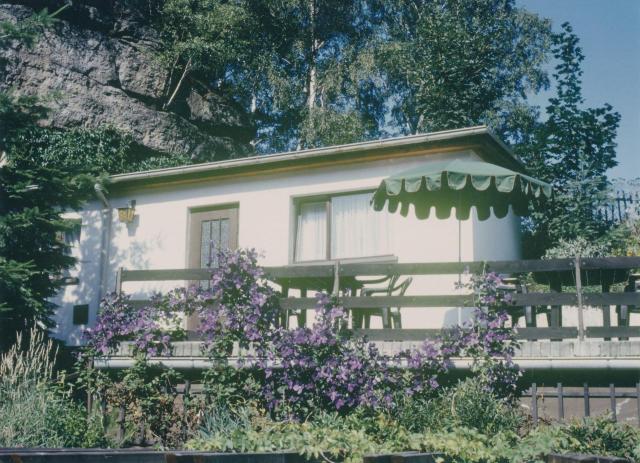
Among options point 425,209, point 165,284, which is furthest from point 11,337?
point 425,209

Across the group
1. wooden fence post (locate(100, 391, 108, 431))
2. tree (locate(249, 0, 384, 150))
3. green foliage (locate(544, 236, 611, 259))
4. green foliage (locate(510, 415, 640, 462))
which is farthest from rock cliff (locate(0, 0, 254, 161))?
green foliage (locate(510, 415, 640, 462))

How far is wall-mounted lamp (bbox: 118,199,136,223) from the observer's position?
12859mm

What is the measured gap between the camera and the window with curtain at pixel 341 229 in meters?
11.2

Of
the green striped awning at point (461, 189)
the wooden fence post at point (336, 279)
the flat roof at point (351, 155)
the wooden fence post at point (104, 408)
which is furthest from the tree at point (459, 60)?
the wooden fence post at point (104, 408)

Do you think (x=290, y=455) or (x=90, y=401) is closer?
(x=290, y=455)

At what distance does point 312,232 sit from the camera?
1175 centimetres

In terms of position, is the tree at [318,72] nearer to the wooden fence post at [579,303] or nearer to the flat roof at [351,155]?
the flat roof at [351,155]

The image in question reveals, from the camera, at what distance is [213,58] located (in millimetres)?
24609

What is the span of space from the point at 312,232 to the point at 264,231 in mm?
775

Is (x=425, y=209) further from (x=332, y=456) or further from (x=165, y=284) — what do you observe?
(x=165, y=284)

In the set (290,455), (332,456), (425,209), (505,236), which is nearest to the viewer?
(290,455)

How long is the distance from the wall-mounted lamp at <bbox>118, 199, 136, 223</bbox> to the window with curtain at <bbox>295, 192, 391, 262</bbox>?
311 cm

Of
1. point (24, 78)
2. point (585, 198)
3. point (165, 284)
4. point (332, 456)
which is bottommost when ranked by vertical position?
point (332, 456)

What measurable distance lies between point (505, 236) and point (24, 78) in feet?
55.9
